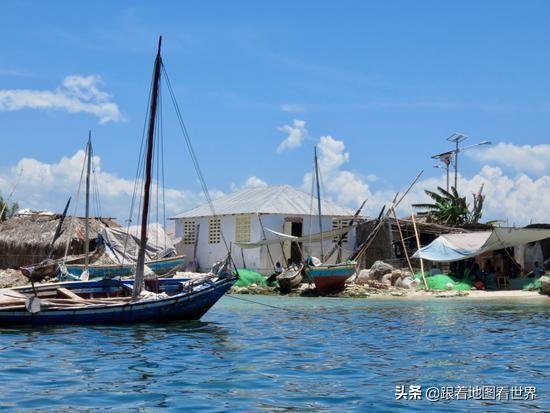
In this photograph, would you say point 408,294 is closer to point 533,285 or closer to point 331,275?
point 331,275

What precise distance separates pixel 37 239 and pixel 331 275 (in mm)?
17526

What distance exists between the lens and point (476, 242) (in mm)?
34094

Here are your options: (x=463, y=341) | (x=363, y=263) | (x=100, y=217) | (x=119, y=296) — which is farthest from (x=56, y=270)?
(x=463, y=341)

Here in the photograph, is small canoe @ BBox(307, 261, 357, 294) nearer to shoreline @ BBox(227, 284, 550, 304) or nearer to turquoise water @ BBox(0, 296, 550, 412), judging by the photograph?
shoreline @ BBox(227, 284, 550, 304)

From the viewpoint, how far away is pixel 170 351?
15.7 m

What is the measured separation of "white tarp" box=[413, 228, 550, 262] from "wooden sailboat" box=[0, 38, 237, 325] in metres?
14.3

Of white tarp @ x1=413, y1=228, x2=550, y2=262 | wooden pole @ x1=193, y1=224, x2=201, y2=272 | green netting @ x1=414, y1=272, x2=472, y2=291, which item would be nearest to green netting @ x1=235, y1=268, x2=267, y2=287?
wooden pole @ x1=193, y1=224, x2=201, y2=272

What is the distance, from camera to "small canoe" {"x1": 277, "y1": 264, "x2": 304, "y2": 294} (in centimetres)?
3362

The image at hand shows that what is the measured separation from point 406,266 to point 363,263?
2686 millimetres

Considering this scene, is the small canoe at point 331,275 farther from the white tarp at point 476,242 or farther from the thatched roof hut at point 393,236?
the thatched roof hut at point 393,236

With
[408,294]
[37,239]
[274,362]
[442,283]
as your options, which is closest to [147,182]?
[274,362]

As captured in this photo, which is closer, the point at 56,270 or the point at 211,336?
the point at 211,336

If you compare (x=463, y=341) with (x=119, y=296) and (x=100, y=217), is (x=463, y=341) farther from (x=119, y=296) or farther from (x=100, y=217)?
(x=100, y=217)

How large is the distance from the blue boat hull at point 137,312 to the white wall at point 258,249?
18.0 m
